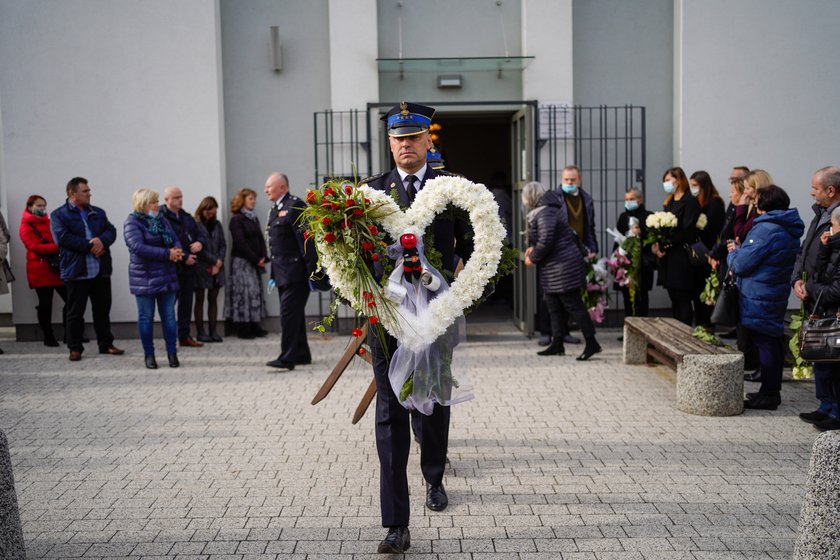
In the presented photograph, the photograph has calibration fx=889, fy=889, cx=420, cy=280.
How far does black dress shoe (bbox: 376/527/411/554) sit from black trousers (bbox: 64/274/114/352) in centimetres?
733

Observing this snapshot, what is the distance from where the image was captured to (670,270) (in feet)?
35.8

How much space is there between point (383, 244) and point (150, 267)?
19.6ft

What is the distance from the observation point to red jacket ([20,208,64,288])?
11.8m

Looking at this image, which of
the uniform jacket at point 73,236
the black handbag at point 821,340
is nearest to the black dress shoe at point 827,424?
the black handbag at point 821,340

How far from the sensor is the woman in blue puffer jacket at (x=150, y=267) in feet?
32.8

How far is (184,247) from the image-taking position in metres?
11.4

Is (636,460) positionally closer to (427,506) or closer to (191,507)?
(427,506)

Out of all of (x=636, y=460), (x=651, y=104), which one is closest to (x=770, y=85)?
(x=651, y=104)

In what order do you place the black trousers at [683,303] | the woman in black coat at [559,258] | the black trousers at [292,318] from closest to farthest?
the black trousers at [292,318]
the woman in black coat at [559,258]
the black trousers at [683,303]

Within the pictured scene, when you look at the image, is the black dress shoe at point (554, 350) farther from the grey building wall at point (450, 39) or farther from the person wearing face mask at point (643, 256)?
the grey building wall at point (450, 39)

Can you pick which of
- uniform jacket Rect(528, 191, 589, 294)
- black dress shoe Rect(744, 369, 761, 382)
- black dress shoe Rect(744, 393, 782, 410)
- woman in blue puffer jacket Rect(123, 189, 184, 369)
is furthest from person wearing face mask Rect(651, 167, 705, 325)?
woman in blue puffer jacket Rect(123, 189, 184, 369)

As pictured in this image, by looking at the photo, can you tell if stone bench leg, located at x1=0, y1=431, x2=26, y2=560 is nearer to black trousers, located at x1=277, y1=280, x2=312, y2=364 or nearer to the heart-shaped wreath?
the heart-shaped wreath

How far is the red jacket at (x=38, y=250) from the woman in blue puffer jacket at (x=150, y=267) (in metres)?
2.32

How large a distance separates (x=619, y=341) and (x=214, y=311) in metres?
5.48
